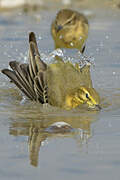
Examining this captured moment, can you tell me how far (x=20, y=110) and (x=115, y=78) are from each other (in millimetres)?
2060

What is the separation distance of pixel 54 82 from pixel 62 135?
181 centimetres

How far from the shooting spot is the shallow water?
421 centimetres

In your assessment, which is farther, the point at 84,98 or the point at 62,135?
the point at 84,98

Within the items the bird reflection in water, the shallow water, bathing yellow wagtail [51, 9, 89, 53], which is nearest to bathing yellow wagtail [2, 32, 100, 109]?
the shallow water

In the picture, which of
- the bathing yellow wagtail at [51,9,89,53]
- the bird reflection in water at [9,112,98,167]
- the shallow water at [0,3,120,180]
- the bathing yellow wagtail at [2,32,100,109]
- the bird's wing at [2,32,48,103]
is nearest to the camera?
the shallow water at [0,3,120,180]

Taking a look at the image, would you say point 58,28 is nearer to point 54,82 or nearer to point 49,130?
point 54,82

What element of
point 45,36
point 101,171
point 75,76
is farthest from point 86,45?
point 101,171

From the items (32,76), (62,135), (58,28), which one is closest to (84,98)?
(32,76)

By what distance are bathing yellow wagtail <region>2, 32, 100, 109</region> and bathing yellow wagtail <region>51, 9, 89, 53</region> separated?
3.96m

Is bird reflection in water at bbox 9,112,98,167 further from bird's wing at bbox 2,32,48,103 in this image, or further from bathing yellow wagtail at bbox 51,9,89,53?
bathing yellow wagtail at bbox 51,9,89,53

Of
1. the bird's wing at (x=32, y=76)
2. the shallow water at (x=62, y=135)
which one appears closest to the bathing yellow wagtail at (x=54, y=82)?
the bird's wing at (x=32, y=76)

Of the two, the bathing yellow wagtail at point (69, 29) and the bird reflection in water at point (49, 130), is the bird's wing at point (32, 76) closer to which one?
the bird reflection in water at point (49, 130)

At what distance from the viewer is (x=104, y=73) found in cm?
843

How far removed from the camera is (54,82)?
6.95 m
